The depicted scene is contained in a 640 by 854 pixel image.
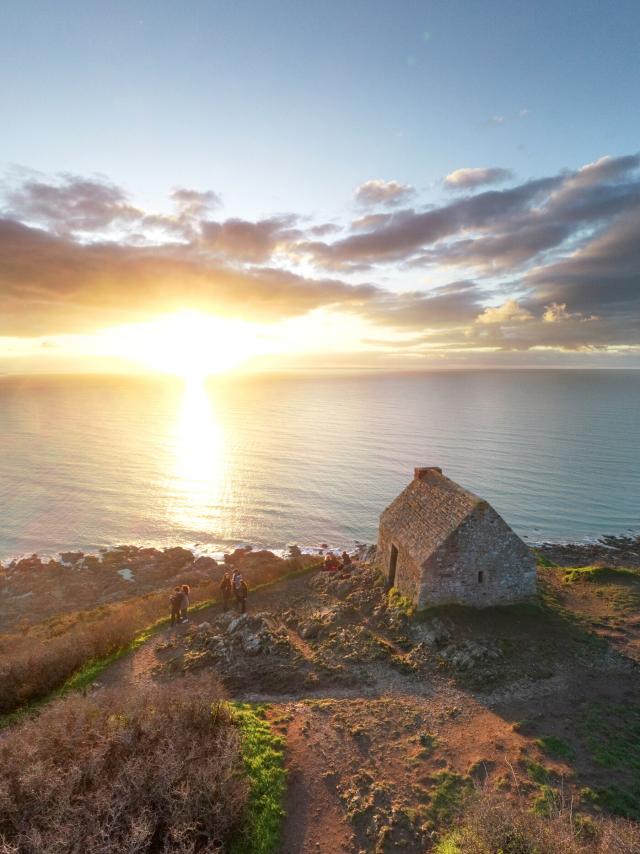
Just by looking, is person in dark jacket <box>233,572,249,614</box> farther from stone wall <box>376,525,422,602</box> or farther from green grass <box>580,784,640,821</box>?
green grass <box>580,784,640,821</box>

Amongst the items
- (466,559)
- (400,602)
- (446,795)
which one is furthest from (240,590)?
(446,795)

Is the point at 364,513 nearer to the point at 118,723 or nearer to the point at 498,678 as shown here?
the point at 498,678

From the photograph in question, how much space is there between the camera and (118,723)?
36.0 feet

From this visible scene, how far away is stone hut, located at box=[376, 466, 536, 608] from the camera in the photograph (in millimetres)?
19375

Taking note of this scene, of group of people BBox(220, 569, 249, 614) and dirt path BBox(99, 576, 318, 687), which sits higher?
group of people BBox(220, 569, 249, 614)

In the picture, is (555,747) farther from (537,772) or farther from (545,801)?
(545,801)

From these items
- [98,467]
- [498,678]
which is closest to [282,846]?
[498,678]

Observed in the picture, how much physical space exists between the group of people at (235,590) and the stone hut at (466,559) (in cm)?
835

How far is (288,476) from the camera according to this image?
6000 centimetres

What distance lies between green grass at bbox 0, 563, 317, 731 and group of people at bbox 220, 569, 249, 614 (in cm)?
97

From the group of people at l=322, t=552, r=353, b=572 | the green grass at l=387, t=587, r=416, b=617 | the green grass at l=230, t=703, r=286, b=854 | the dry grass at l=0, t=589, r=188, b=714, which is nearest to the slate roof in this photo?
the green grass at l=387, t=587, r=416, b=617

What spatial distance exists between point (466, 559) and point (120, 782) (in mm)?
14825

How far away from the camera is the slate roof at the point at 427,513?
64.9ft

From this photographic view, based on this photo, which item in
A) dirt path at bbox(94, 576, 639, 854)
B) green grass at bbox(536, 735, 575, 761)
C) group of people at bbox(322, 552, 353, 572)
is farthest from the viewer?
group of people at bbox(322, 552, 353, 572)
